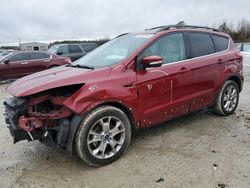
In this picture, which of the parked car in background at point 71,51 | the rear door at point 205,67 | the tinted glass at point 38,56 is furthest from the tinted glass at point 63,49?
the rear door at point 205,67

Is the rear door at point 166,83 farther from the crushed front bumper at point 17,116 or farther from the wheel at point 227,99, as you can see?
the crushed front bumper at point 17,116

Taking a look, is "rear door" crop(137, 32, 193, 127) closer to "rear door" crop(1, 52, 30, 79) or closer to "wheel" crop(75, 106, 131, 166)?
"wheel" crop(75, 106, 131, 166)

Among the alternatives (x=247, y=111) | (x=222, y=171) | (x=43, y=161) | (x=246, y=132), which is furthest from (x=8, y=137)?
(x=247, y=111)

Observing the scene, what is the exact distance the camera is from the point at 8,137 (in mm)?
5109

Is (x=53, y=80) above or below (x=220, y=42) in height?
below

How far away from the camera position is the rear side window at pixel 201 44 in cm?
510

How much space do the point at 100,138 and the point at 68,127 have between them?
465mm

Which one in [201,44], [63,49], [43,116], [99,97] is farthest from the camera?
[63,49]

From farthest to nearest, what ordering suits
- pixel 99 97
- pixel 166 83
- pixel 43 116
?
1. pixel 166 83
2. pixel 99 97
3. pixel 43 116

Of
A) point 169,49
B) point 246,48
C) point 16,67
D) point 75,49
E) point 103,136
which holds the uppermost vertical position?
point 75,49

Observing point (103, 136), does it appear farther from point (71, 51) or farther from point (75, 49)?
point (75, 49)

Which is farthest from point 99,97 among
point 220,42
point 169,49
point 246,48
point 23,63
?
point 246,48

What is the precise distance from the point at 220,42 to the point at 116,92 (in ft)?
9.28

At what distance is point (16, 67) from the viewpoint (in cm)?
1284
